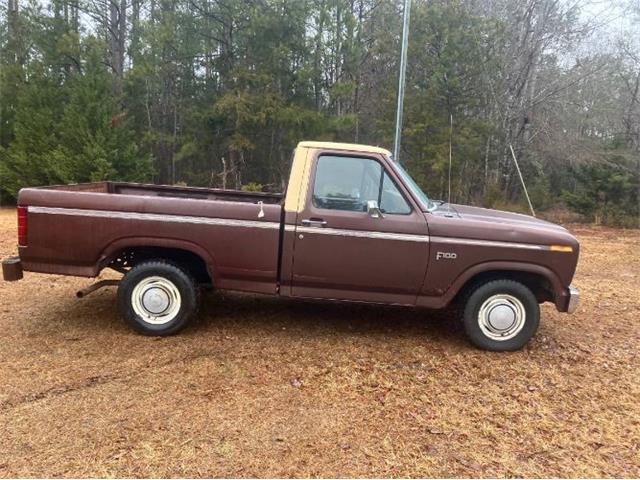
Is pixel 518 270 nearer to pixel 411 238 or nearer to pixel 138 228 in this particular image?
pixel 411 238

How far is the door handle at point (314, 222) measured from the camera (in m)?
4.50

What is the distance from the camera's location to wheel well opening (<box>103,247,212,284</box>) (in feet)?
15.7

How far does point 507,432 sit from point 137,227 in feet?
11.2

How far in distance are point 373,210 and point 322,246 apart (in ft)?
1.83

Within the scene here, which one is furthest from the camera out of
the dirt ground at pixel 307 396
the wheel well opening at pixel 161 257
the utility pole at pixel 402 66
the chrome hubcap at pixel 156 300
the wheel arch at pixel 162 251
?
the utility pole at pixel 402 66

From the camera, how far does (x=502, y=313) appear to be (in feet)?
15.1

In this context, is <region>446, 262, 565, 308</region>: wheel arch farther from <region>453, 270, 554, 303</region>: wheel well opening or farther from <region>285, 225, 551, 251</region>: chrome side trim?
<region>285, 225, 551, 251</region>: chrome side trim

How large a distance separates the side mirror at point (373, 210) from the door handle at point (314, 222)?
0.41 meters

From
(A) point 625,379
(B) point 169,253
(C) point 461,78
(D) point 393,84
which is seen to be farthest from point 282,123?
(A) point 625,379

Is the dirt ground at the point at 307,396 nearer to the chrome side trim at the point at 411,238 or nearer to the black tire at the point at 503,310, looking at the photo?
the black tire at the point at 503,310

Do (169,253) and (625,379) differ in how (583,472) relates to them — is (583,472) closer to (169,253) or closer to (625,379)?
(625,379)

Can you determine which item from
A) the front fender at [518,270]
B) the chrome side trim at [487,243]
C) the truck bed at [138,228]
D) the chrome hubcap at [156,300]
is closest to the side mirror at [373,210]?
the chrome side trim at [487,243]

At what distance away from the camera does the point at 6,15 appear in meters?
18.9

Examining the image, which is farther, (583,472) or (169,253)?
(169,253)
